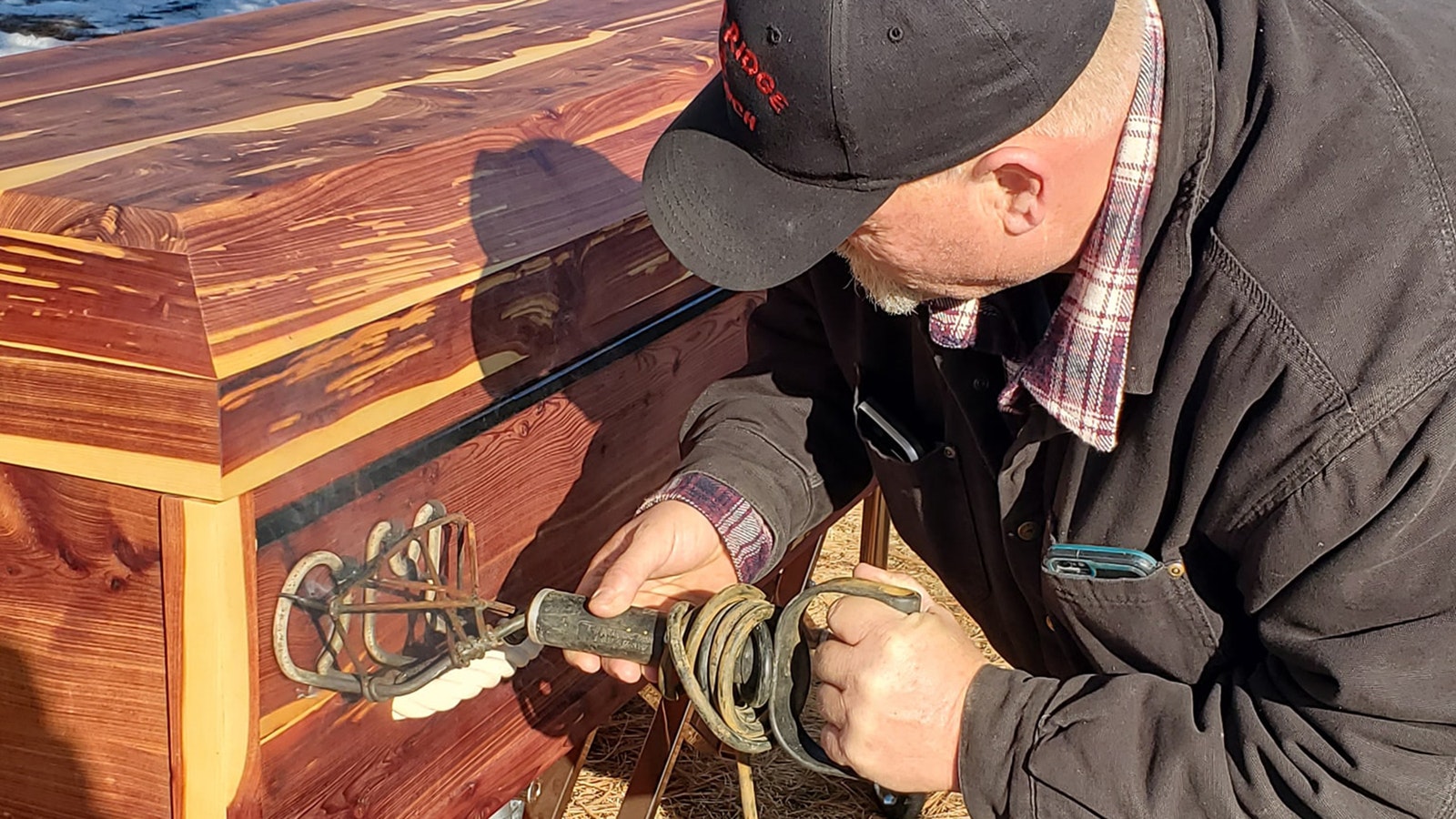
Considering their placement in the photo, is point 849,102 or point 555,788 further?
point 555,788

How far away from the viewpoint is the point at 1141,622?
1.59 metres

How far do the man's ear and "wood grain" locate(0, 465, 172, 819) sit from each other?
32.9 inches

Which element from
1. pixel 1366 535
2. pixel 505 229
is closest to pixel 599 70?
pixel 505 229

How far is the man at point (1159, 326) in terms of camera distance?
1.28 m

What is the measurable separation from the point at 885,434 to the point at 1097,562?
1.38 feet

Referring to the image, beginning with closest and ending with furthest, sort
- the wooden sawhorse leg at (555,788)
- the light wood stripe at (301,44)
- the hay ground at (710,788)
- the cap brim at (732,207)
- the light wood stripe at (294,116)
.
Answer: the cap brim at (732,207), the light wood stripe at (294,116), the light wood stripe at (301,44), the wooden sawhorse leg at (555,788), the hay ground at (710,788)

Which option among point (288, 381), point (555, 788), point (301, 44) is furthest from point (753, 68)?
point (555, 788)

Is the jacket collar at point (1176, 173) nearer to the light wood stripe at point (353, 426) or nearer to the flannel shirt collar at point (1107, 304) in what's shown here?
the flannel shirt collar at point (1107, 304)

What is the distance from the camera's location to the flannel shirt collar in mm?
1379

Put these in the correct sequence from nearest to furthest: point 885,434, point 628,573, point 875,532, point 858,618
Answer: point 858,618 → point 628,573 → point 885,434 → point 875,532

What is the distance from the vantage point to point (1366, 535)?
129 centimetres

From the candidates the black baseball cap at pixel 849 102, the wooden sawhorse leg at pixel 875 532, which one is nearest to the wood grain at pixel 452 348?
the black baseball cap at pixel 849 102

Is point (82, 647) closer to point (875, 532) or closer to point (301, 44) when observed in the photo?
point (301, 44)

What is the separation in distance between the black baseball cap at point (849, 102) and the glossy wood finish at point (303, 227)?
38 cm
